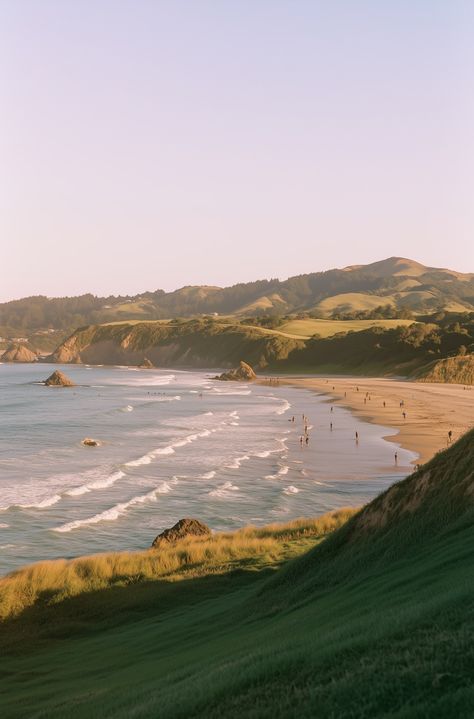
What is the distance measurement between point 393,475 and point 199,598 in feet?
92.8

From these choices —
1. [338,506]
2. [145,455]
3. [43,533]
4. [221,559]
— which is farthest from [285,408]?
[221,559]

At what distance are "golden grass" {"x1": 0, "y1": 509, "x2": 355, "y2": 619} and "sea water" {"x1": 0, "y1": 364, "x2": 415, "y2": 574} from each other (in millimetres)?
6257

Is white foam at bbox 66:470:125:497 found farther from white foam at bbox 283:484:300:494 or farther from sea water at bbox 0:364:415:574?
white foam at bbox 283:484:300:494

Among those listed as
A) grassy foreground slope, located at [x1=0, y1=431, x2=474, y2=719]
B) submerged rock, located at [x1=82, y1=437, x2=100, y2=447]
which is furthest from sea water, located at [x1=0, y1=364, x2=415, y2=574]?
grassy foreground slope, located at [x1=0, y1=431, x2=474, y2=719]

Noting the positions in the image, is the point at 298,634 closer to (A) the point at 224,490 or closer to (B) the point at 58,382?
(A) the point at 224,490

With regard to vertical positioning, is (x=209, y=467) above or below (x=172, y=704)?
below

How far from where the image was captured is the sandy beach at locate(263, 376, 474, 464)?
2386 inches

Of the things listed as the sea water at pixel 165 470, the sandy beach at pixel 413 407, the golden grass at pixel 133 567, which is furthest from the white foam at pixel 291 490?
the golden grass at pixel 133 567

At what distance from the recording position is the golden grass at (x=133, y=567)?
62.8 ft

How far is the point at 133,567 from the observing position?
2138cm

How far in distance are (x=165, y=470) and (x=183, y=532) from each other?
21.0 metres

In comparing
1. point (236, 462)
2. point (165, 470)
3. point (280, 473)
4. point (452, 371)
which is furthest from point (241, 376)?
point (280, 473)

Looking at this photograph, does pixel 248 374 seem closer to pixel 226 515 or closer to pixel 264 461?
pixel 264 461

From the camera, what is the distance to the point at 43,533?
3194 cm
